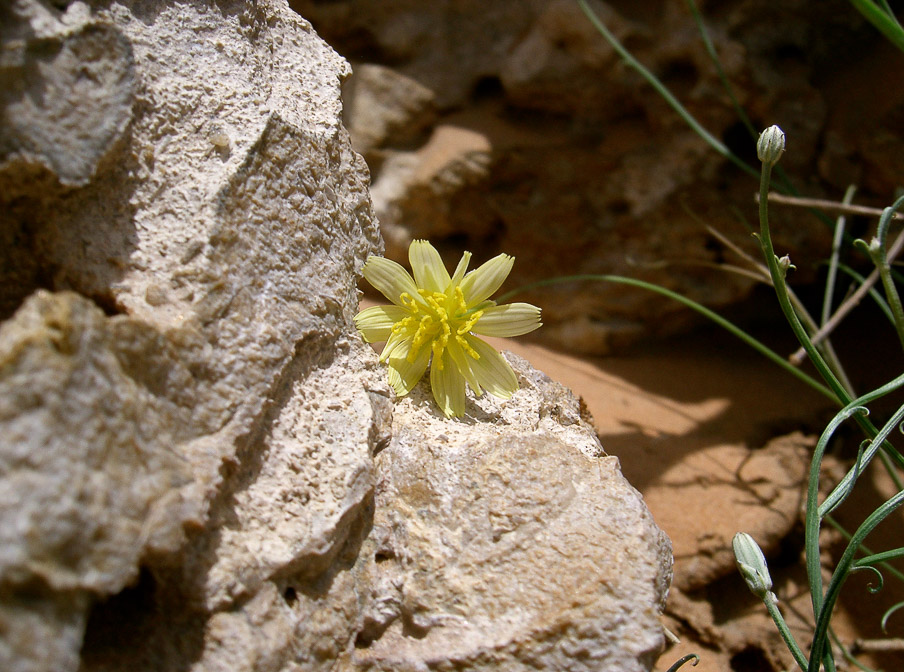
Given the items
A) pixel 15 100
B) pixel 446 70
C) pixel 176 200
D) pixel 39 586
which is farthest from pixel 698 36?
pixel 39 586

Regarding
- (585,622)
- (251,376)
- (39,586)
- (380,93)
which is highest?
(380,93)

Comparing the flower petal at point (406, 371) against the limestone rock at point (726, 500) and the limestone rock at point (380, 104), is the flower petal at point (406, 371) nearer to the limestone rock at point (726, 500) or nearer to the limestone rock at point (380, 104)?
the limestone rock at point (726, 500)

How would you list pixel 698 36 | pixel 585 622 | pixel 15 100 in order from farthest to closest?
pixel 698 36 → pixel 585 622 → pixel 15 100

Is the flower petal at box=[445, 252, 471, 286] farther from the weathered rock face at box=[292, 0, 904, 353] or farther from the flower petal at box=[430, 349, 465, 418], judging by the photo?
the weathered rock face at box=[292, 0, 904, 353]

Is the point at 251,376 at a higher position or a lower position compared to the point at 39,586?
higher

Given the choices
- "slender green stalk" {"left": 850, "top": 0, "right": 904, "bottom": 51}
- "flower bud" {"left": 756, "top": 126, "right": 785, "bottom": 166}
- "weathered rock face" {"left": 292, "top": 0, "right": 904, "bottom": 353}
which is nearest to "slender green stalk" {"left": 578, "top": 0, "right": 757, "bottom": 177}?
"weathered rock face" {"left": 292, "top": 0, "right": 904, "bottom": 353}

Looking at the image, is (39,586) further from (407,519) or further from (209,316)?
(407,519)
